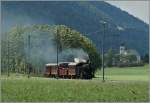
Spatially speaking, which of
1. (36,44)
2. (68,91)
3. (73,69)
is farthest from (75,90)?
(73,69)

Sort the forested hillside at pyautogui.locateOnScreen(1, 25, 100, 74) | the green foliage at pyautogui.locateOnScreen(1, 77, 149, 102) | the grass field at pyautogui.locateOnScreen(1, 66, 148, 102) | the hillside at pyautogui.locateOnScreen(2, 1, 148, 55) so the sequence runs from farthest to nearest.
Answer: the forested hillside at pyautogui.locateOnScreen(1, 25, 100, 74) < the hillside at pyautogui.locateOnScreen(2, 1, 148, 55) < the grass field at pyautogui.locateOnScreen(1, 66, 148, 102) < the green foliage at pyautogui.locateOnScreen(1, 77, 149, 102)

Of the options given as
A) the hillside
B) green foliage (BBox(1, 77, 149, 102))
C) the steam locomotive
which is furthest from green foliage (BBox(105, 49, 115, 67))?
the steam locomotive

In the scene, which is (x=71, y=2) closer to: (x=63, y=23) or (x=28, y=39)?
(x=63, y=23)

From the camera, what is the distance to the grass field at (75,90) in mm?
15055

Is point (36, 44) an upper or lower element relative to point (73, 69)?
upper

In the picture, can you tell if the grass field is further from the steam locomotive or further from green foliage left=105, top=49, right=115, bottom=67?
the steam locomotive

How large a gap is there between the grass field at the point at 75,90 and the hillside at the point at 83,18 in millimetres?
1369

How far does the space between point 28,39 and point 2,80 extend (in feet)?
10.3

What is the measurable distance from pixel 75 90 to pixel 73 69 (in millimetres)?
12511

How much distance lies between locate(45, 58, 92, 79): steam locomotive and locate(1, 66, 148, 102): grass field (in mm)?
7935

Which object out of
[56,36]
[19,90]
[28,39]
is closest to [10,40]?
[28,39]

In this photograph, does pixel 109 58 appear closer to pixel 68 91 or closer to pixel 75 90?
pixel 75 90

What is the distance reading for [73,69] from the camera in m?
28.5

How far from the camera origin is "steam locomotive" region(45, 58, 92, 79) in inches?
1043
